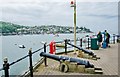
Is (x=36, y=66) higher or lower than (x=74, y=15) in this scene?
lower

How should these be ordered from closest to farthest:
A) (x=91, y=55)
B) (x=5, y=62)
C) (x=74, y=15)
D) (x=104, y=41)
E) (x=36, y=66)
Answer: (x=5, y=62) < (x=36, y=66) < (x=91, y=55) < (x=74, y=15) < (x=104, y=41)

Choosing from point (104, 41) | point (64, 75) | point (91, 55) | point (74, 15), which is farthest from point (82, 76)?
point (104, 41)

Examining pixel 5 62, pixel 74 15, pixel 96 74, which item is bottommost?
pixel 96 74

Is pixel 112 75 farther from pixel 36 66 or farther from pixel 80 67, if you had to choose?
pixel 36 66

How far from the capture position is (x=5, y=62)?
13.9 ft

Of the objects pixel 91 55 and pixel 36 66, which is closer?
pixel 36 66

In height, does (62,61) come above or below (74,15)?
below

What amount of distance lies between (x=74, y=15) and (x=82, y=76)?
5.93 meters

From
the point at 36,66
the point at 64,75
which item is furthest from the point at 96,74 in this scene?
the point at 36,66

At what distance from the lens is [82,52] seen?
12.0 metres

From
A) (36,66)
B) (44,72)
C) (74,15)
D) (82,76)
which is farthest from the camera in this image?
(74,15)

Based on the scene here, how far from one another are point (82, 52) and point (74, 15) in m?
2.21

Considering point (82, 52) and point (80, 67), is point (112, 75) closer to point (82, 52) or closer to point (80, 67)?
point (80, 67)

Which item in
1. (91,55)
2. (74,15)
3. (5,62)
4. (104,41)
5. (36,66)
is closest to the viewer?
(5,62)
